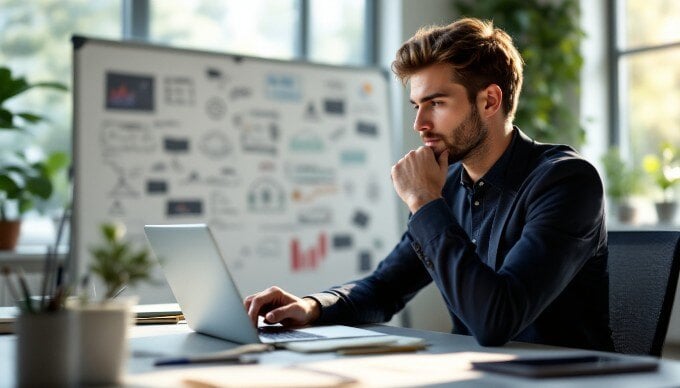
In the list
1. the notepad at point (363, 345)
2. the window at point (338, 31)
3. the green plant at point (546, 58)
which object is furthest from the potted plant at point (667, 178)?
the notepad at point (363, 345)

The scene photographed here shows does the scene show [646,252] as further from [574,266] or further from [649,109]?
[649,109]

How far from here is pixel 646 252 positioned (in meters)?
1.78

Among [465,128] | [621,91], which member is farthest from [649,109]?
[465,128]

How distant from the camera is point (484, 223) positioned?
6.36 feet

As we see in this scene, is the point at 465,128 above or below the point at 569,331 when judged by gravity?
above

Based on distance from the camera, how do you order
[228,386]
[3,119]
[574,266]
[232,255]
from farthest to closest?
[232,255], [3,119], [574,266], [228,386]

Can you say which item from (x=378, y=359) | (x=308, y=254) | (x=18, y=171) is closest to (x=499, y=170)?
(x=378, y=359)

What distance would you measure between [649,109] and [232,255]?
2.39 metres

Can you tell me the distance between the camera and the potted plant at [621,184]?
4617mm

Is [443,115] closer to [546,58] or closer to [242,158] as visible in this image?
[242,158]

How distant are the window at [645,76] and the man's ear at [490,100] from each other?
9.32ft

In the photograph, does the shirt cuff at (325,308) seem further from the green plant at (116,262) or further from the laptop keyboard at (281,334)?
the green plant at (116,262)

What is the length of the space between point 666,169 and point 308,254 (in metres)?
1.88

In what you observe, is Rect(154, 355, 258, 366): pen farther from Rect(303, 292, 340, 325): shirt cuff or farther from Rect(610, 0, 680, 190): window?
Rect(610, 0, 680, 190): window
